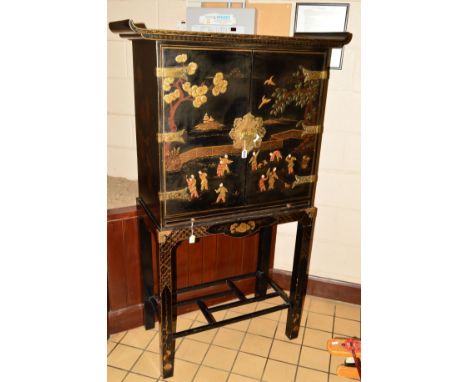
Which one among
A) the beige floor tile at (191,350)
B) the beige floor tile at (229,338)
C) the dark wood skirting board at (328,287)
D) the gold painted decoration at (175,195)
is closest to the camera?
the gold painted decoration at (175,195)

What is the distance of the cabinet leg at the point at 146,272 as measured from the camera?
2.41m

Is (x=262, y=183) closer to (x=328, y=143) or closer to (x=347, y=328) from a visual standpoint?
(x=328, y=143)

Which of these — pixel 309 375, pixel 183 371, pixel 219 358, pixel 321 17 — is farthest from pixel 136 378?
pixel 321 17

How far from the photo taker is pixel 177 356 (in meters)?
2.41

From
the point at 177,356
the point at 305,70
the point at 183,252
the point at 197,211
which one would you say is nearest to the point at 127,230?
the point at 183,252

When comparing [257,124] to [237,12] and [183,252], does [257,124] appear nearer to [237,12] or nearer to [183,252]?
[237,12]

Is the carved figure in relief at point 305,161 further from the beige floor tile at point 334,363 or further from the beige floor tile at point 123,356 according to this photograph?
the beige floor tile at point 123,356

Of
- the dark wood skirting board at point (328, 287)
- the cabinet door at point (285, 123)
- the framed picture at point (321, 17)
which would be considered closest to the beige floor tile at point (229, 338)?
the dark wood skirting board at point (328, 287)

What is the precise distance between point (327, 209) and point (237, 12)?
1406 millimetres

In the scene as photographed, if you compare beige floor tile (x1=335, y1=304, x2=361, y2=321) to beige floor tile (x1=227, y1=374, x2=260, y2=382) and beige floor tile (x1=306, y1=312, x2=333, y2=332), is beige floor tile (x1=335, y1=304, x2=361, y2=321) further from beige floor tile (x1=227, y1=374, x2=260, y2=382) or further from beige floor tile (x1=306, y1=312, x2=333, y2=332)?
beige floor tile (x1=227, y1=374, x2=260, y2=382)

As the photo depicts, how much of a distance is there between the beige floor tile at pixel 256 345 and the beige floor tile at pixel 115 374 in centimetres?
73

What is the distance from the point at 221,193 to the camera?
199cm

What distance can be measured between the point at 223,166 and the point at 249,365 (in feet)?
4.06

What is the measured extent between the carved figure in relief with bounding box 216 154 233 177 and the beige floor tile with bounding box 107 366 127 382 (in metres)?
1.29
